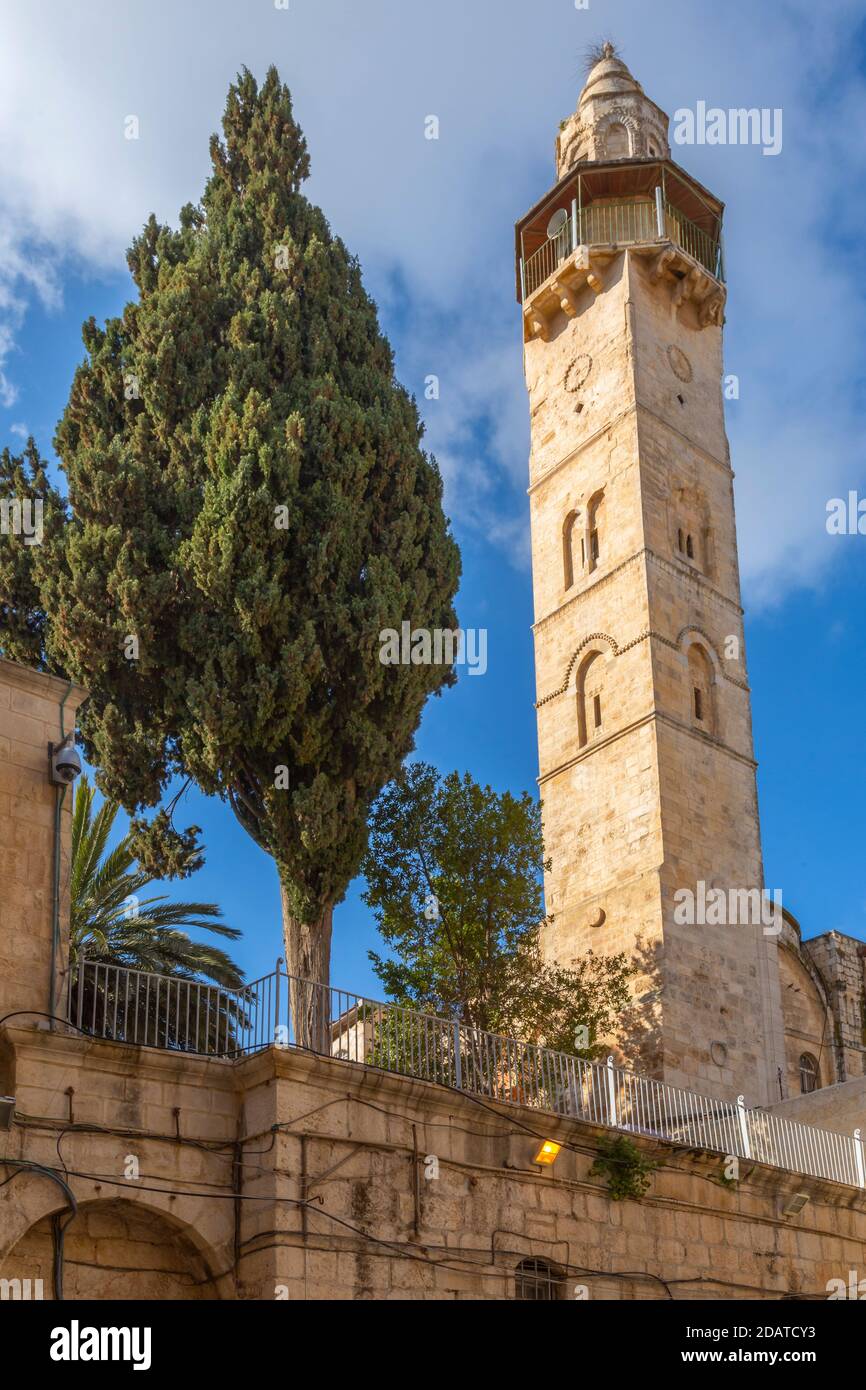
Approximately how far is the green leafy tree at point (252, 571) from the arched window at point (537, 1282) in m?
4.32

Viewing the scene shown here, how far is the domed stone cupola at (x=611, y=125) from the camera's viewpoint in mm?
31188

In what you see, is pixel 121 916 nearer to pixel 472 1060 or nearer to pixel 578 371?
pixel 472 1060

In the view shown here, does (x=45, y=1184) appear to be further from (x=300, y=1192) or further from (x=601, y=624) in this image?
(x=601, y=624)

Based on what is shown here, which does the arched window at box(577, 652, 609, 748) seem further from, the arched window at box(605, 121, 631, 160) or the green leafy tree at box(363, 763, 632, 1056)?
the arched window at box(605, 121, 631, 160)

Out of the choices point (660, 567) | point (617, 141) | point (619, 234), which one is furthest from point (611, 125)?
point (660, 567)

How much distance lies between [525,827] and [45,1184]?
10118mm

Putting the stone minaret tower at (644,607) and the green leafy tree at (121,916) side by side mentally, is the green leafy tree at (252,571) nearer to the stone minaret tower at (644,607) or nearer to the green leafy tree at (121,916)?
the green leafy tree at (121,916)

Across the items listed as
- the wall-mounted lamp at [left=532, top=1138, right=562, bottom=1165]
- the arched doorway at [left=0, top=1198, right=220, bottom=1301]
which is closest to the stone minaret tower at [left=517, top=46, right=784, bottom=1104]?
the wall-mounted lamp at [left=532, top=1138, right=562, bottom=1165]

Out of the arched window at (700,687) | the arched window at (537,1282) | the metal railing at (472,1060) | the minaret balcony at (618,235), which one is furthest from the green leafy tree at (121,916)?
the minaret balcony at (618,235)

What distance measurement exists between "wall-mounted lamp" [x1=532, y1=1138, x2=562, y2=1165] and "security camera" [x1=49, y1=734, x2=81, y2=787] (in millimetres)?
5362

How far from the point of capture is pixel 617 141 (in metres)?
31.4
